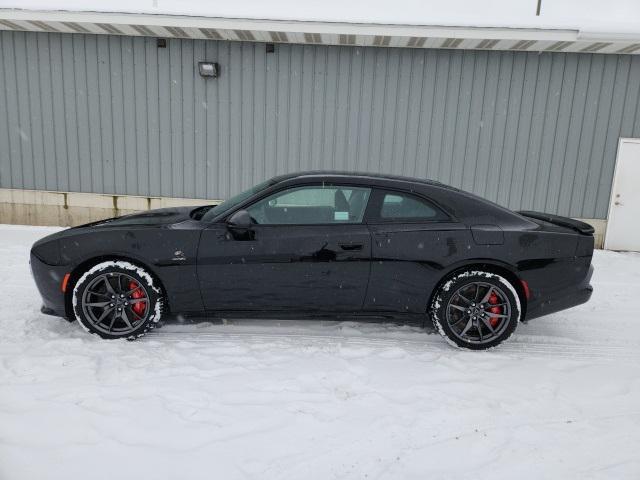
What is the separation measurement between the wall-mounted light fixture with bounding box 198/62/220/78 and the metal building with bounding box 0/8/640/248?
0.41ft

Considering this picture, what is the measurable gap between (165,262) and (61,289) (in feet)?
2.92

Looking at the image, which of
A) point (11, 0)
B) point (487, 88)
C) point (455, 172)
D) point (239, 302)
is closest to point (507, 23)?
point (487, 88)

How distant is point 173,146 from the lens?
871 centimetres

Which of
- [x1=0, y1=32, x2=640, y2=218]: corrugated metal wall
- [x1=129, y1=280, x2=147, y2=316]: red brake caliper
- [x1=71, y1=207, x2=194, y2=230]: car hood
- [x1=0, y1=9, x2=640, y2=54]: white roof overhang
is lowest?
[x1=129, y1=280, x2=147, y2=316]: red brake caliper

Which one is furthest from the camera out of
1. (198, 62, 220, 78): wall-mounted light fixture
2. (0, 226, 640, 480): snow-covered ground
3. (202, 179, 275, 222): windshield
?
(198, 62, 220, 78): wall-mounted light fixture

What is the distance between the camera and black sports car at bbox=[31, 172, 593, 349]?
13.8 feet

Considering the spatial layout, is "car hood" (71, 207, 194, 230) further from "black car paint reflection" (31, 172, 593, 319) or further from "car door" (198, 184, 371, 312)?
"car door" (198, 184, 371, 312)

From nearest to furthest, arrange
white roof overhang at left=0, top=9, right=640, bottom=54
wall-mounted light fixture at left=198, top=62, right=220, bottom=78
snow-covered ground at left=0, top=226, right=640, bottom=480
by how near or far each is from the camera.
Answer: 1. snow-covered ground at left=0, top=226, right=640, bottom=480
2. white roof overhang at left=0, top=9, right=640, bottom=54
3. wall-mounted light fixture at left=198, top=62, right=220, bottom=78

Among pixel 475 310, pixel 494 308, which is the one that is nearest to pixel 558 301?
pixel 494 308

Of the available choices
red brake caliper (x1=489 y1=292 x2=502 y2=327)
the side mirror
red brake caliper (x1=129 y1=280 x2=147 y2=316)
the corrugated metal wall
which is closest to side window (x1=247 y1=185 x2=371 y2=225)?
the side mirror

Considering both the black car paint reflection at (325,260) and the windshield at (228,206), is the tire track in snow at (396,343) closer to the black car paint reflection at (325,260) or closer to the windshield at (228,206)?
the black car paint reflection at (325,260)

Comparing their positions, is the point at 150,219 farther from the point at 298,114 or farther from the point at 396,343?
the point at 298,114

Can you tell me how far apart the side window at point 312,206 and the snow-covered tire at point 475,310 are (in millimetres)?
1008

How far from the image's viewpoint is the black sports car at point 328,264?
4219mm
